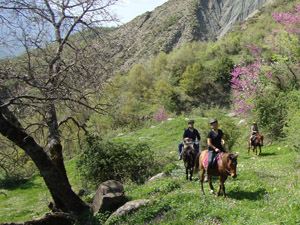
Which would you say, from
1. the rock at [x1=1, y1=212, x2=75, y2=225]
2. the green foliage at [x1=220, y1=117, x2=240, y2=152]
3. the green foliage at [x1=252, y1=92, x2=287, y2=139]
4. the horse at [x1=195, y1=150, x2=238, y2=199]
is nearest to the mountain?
the green foliage at [x1=252, y1=92, x2=287, y2=139]

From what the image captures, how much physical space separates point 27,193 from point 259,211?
18008 mm

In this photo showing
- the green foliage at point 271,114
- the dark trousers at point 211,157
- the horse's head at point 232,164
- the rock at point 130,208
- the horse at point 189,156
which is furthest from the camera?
the green foliage at point 271,114

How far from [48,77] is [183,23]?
131 m

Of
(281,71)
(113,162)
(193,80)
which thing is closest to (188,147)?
(113,162)

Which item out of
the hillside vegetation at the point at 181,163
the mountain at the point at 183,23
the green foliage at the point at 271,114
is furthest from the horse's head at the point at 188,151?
the mountain at the point at 183,23

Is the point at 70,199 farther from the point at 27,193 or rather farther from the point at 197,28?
the point at 197,28

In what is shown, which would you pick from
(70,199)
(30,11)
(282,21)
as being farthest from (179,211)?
(282,21)

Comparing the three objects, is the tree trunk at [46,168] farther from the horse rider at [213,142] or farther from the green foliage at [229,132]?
the green foliage at [229,132]

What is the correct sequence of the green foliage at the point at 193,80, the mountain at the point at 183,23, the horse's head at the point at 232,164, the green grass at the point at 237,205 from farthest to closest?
the mountain at the point at 183,23 → the green foliage at the point at 193,80 → the horse's head at the point at 232,164 → the green grass at the point at 237,205

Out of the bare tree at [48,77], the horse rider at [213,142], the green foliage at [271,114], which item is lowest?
the green foliage at [271,114]

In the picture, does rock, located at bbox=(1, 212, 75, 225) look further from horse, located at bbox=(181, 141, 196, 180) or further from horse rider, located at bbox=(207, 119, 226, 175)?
horse rider, located at bbox=(207, 119, 226, 175)

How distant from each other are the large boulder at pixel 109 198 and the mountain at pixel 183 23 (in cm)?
9064

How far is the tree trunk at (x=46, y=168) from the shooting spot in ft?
23.7

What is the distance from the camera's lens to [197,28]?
409 ft
